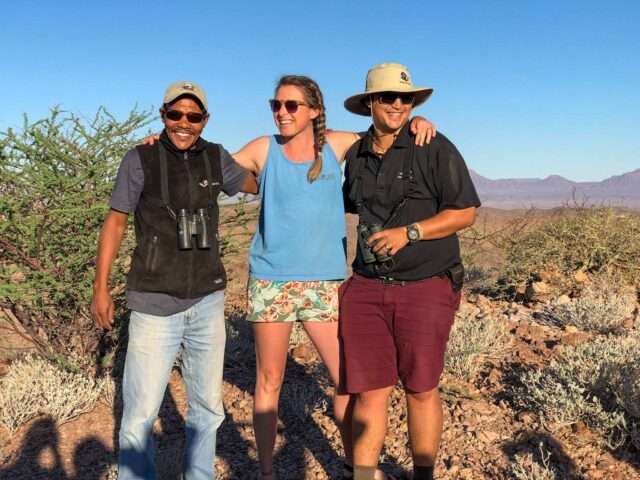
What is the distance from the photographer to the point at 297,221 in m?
Answer: 2.97

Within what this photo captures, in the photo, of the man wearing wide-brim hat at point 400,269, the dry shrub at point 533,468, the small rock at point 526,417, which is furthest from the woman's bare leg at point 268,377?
the small rock at point 526,417

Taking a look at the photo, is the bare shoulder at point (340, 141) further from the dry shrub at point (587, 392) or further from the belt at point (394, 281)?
the dry shrub at point (587, 392)

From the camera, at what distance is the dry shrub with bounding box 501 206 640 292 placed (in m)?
8.21

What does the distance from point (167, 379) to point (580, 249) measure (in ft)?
23.3

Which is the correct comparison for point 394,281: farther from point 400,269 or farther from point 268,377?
point 268,377

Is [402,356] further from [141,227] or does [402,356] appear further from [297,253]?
[141,227]

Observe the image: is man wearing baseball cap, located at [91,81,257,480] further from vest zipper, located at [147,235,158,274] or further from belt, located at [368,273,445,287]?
Result: belt, located at [368,273,445,287]

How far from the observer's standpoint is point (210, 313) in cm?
282

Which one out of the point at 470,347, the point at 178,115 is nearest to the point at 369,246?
the point at 178,115

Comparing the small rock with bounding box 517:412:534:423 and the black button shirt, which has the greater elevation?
the black button shirt

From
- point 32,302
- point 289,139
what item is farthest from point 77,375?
point 289,139

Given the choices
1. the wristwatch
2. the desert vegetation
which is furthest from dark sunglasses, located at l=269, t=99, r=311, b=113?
the desert vegetation

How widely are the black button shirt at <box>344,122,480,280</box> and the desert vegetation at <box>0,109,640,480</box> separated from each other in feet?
4.40

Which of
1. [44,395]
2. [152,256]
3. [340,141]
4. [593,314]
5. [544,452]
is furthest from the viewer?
[593,314]
